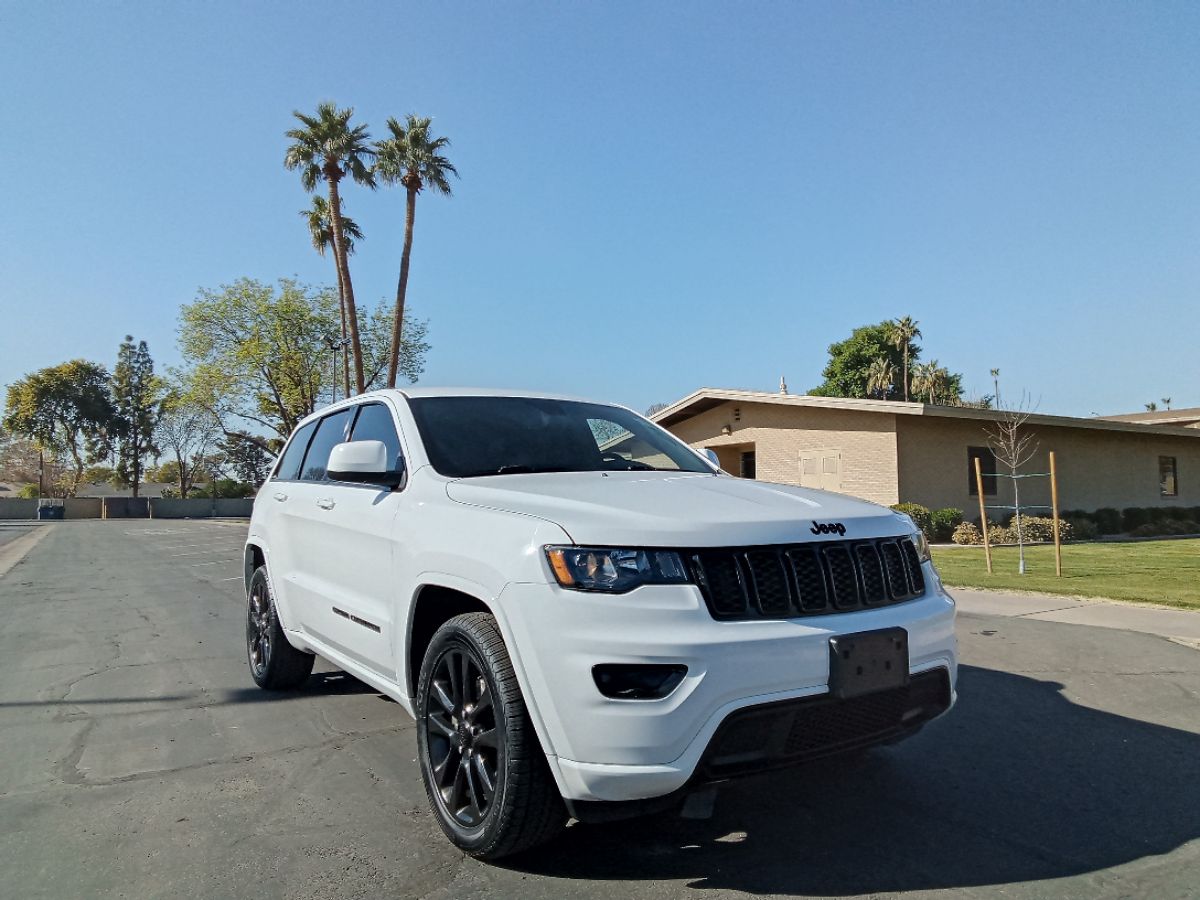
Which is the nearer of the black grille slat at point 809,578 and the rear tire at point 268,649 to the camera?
the black grille slat at point 809,578

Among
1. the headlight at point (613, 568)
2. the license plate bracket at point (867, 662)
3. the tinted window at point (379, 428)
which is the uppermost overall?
the tinted window at point (379, 428)

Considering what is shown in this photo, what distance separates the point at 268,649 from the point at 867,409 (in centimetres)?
1713

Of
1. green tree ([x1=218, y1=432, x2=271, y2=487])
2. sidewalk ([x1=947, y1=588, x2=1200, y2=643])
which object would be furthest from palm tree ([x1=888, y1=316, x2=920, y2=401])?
green tree ([x1=218, y1=432, x2=271, y2=487])

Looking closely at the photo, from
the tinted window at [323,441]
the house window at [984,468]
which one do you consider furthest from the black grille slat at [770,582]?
the house window at [984,468]

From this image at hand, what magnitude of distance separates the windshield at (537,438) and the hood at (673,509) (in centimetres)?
24

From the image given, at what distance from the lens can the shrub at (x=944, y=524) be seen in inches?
757

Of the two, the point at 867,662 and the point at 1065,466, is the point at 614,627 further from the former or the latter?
the point at 1065,466

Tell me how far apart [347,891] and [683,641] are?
4.94 feet

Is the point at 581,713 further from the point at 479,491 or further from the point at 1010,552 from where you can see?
the point at 1010,552

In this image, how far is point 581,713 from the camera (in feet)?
8.14

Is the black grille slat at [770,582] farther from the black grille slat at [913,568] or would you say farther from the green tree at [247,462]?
the green tree at [247,462]

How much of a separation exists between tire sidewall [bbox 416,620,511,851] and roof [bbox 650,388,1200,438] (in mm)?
16996

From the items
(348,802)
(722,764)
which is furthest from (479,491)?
(348,802)

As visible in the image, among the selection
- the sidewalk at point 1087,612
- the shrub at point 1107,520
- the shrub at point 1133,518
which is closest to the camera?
the sidewalk at point 1087,612
